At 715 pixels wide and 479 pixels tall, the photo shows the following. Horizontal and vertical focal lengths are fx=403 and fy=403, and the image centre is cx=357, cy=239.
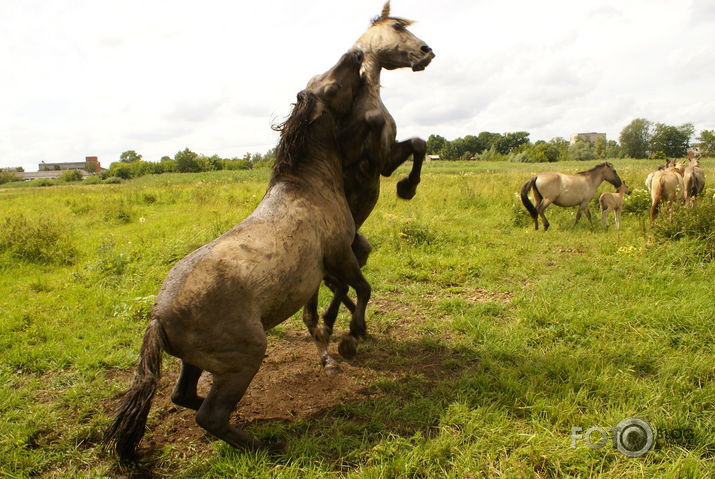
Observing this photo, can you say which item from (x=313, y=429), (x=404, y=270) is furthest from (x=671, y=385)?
(x=404, y=270)

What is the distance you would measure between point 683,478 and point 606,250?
18.9ft

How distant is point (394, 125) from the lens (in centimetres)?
335

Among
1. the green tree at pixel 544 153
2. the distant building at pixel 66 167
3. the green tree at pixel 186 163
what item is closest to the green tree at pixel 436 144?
the green tree at pixel 544 153

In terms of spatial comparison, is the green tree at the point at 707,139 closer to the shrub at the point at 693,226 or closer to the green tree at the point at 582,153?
the green tree at the point at 582,153

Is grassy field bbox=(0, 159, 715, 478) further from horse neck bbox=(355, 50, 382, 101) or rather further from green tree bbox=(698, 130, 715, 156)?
green tree bbox=(698, 130, 715, 156)

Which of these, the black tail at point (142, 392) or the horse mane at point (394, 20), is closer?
the black tail at point (142, 392)

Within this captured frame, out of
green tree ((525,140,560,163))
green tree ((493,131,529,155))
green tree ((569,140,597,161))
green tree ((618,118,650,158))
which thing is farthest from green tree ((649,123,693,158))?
green tree ((493,131,529,155))

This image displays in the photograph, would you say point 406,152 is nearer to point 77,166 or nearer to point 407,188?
point 407,188

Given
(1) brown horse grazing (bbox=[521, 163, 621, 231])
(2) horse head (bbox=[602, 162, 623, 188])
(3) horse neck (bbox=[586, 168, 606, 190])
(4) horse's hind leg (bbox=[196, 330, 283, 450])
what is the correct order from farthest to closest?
(2) horse head (bbox=[602, 162, 623, 188]), (3) horse neck (bbox=[586, 168, 606, 190]), (1) brown horse grazing (bbox=[521, 163, 621, 231]), (4) horse's hind leg (bbox=[196, 330, 283, 450])

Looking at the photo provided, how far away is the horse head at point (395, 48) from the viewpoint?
3385 millimetres

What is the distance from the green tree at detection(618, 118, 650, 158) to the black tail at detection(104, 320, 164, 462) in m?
75.4

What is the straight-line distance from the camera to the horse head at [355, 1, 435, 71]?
338 cm

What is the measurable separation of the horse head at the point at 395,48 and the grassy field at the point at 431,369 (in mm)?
2667

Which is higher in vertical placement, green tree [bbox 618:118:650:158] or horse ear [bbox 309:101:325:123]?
green tree [bbox 618:118:650:158]
